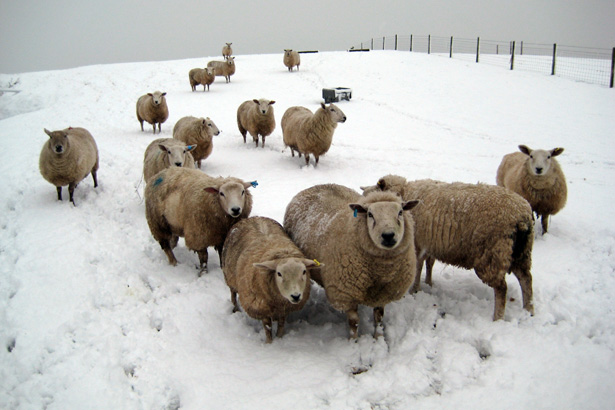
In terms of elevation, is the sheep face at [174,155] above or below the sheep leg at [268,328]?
above

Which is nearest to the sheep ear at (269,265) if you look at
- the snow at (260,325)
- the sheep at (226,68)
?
the snow at (260,325)

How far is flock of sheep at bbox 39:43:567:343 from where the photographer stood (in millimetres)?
3828

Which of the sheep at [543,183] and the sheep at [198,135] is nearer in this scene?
the sheep at [543,183]

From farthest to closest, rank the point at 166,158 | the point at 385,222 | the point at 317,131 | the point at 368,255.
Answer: the point at 317,131 → the point at 166,158 → the point at 368,255 → the point at 385,222

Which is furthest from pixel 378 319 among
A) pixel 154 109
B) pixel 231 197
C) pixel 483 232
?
pixel 154 109

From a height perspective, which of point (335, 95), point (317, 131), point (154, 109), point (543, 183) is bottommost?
point (543, 183)

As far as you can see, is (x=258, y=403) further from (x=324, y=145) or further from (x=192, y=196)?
(x=324, y=145)

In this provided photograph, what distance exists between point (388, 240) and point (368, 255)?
14.8 inches

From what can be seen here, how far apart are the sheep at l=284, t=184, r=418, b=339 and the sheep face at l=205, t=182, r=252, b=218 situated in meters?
1.28

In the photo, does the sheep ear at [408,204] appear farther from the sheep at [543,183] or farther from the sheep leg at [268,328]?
the sheep at [543,183]

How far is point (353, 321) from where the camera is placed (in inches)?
159

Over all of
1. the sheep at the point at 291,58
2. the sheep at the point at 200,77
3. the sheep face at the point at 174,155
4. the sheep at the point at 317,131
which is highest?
the sheep at the point at 291,58

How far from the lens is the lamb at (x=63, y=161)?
7215 mm

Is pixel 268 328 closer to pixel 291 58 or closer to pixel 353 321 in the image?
pixel 353 321
